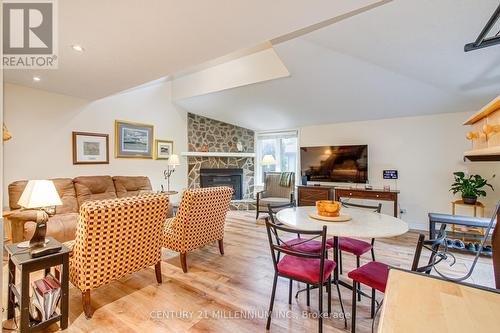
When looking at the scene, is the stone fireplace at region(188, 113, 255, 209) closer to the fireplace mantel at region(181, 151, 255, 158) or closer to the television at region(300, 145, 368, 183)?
the fireplace mantel at region(181, 151, 255, 158)

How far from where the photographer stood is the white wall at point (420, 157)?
13.9 ft

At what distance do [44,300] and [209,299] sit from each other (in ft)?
4.17

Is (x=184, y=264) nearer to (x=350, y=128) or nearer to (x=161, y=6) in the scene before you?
(x=161, y=6)

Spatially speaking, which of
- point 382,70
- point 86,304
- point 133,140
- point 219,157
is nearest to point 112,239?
point 86,304

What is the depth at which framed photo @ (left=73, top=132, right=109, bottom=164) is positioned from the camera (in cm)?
427

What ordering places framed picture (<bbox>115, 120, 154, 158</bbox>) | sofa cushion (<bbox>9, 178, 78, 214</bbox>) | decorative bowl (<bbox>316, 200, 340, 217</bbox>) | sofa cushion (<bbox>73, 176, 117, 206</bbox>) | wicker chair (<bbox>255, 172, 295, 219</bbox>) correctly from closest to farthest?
decorative bowl (<bbox>316, 200, 340, 217</bbox>) → sofa cushion (<bbox>9, 178, 78, 214</bbox>) → sofa cushion (<bbox>73, 176, 117, 206</bbox>) → framed picture (<bbox>115, 120, 154, 158</bbox>) → wicker chair (<bbox>255, 172, 295, 219</bbox>)

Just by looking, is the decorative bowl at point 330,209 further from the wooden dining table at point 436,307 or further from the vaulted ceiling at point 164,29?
the vaulted ceiling at point 164,29

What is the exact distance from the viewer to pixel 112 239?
2.04 m

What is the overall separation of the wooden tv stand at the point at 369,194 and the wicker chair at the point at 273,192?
108cm

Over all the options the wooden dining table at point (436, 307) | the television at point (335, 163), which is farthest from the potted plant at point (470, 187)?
the wooden dining table at point (436, 307)

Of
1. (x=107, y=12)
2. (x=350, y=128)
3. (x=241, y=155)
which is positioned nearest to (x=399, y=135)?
(x=350, y=128)

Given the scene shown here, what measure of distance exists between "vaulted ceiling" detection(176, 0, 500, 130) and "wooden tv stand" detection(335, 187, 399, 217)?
59.2 inches
